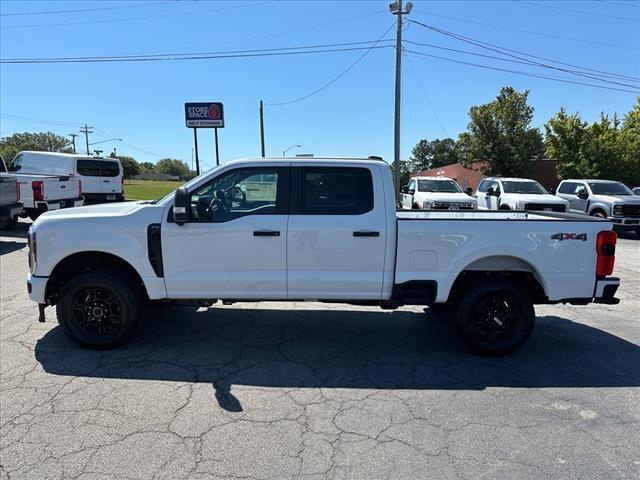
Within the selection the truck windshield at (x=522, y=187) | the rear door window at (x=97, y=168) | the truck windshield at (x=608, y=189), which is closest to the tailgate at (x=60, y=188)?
the rear door window at (x=97, y=168)

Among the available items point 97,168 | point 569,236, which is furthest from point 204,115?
point 569,236

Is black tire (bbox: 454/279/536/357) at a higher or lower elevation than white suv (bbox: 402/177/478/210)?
lower

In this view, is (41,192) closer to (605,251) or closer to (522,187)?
(605,251)

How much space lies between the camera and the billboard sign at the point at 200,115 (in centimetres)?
2028

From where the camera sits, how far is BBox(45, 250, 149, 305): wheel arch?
179 inches

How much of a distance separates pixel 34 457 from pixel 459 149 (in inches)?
1654

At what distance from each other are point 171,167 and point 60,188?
169m

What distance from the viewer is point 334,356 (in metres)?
4.52

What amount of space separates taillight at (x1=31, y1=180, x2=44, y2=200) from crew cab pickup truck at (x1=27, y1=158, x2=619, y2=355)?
30.9 feet

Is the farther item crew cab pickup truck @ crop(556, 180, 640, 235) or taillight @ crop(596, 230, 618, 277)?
crew cab pickup truck @ crop(556, 180, 640, 235)

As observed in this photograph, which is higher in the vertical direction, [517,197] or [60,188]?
[60,188]

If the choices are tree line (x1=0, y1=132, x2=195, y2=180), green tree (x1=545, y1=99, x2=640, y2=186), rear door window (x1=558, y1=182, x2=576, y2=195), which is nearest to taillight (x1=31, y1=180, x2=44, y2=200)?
rear door window (x1=558, y1=182, x2=576, y2=195)

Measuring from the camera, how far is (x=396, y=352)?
183 inches

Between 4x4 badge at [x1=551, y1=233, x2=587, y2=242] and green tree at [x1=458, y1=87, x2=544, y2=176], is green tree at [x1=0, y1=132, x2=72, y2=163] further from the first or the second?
4x4 badge at [x1=551, y1=233, x2=587, y2=242]
